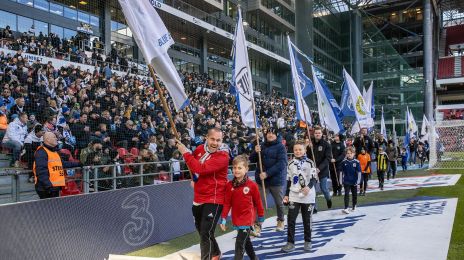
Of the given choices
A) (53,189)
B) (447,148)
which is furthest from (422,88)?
(53,189)

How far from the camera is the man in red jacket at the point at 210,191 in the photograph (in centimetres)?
507

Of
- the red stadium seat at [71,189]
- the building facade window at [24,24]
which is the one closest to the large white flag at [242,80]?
the red stadium seat at [71,189]

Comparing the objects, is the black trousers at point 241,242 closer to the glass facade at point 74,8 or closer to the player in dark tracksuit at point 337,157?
the player in dark tracksuit at point 337,157

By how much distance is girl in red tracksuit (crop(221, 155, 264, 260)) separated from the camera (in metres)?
5.32

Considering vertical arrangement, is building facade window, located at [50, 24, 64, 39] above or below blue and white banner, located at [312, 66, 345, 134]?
above

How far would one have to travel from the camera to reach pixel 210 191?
5.14 metres

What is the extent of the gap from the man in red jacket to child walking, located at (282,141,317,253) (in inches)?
68.6

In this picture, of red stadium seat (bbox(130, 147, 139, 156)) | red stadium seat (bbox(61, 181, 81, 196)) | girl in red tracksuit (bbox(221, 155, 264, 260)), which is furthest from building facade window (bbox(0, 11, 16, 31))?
girl in red tracksuit (bbox(221, 155, 264, 260))

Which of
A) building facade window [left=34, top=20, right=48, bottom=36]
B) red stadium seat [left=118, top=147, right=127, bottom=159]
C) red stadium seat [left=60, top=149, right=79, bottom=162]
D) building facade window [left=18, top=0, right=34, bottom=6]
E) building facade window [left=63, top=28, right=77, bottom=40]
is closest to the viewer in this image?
red stadium seat [left=60, top=149, right=79, bottom=162]

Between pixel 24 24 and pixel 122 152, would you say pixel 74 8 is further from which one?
pixel 122 152

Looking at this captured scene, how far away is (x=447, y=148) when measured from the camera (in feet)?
91.7

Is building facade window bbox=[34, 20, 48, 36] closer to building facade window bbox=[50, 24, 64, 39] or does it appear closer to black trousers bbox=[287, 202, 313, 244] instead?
building facade window bbox=[50, 24, 64, 39]

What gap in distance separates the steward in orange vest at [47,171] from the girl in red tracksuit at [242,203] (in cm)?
300

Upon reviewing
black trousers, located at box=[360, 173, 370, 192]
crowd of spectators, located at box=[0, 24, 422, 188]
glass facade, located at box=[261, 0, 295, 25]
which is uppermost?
glass facade, located at box=[261, 0, 295, 25]
